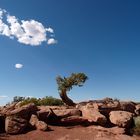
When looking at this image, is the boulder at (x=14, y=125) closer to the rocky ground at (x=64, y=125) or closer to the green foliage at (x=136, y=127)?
the rocky ground at (x=64, y=125)

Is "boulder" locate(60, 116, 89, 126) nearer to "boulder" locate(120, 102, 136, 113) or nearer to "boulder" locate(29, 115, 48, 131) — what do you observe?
"boulder" locate(29, 115, 48, 131)

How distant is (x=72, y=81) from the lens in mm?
43938

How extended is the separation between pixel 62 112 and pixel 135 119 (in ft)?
26.9

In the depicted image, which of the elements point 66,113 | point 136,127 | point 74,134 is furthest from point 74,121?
point 136,127

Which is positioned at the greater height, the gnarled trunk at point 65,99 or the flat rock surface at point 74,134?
the gnarled trunk at point 65,99

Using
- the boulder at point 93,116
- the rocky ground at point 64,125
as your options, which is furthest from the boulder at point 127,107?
the boulder at point 93,116

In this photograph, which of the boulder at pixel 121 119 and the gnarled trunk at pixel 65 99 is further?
the gnarled trunk at pixel 65 99

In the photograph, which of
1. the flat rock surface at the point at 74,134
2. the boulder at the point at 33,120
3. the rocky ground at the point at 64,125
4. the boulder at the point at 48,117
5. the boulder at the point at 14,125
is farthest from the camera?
the boulder at the point at 48,117

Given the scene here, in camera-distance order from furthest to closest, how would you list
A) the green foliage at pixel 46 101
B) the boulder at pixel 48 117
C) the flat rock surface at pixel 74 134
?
the green foliage at pixel 46 101 < the boulder at pixel 48 117 < the flat rock surface at pixel 74 134

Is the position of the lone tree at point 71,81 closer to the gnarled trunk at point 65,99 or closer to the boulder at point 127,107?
the gnarled trunk at point 65,99

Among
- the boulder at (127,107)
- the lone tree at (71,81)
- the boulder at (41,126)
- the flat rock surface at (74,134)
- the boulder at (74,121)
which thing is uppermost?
the lone tree at (71,81)

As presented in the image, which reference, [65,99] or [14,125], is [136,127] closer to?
[14,125]

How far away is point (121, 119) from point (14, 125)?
11401 mm

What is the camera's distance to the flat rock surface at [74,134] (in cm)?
2184
